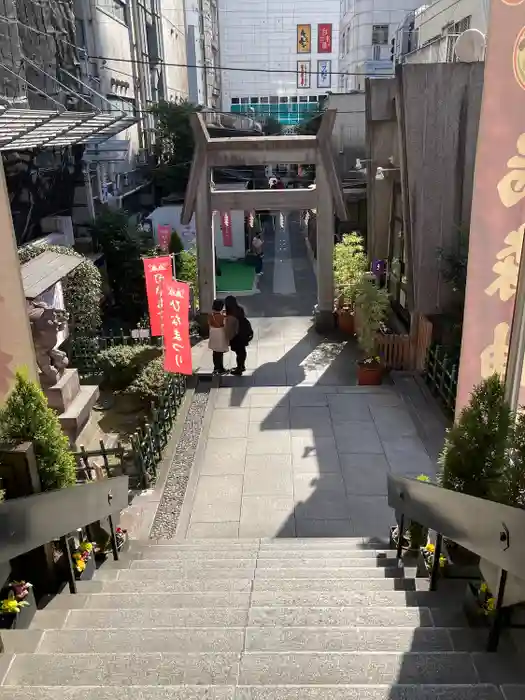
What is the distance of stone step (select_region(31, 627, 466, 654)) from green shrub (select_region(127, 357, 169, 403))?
6.67 metres

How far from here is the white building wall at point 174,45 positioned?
31297 millimetres

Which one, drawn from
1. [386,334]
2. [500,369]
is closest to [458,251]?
[386,334]

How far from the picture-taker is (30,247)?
1251cm

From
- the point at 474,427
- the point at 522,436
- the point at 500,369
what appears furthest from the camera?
the point at 500,369

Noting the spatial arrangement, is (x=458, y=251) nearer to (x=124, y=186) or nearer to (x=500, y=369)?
(x=500, y=369)

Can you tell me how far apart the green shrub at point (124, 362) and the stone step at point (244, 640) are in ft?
24.8

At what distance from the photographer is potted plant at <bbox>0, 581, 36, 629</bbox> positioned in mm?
3809

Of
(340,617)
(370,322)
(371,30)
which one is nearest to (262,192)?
(370,322)

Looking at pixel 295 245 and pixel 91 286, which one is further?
pixel 295 245

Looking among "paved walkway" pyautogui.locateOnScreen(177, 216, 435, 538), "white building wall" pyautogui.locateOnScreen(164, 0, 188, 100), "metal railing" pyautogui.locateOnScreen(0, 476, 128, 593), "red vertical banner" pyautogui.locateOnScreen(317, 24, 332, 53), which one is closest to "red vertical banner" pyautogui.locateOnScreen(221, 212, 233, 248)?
"paved walkway" pyautogui.locateOnScreen(177, 216, 435, 538)

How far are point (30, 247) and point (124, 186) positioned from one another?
12009mm

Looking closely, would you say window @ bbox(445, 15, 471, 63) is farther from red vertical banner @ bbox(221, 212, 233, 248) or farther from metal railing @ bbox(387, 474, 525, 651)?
metal railing @ bbox(387, 474, 525, 651)

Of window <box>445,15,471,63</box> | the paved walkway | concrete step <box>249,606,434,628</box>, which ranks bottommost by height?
the paved walkway

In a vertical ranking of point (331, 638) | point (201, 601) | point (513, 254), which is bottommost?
point (201, 601)
